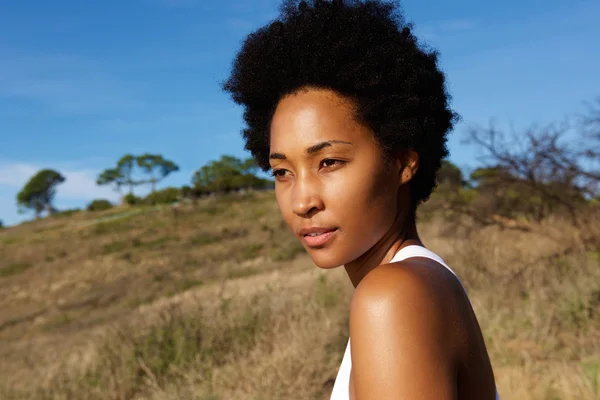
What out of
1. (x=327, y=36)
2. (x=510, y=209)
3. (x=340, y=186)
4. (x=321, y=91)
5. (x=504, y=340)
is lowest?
(x=504, y=340)

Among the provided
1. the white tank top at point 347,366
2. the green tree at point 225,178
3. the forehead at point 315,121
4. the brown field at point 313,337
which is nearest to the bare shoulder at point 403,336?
the white tank top at point 347,366

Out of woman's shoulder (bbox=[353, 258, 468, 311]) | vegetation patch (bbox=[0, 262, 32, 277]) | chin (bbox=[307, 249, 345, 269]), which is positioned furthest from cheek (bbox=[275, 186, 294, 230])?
vegetation patch (bbox=[0, 262, 32, 277])

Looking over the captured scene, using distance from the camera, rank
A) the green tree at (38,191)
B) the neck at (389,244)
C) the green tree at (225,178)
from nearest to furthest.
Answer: the neck at (389,244) → the green tree at (225,178) → the green tree at (38,191)

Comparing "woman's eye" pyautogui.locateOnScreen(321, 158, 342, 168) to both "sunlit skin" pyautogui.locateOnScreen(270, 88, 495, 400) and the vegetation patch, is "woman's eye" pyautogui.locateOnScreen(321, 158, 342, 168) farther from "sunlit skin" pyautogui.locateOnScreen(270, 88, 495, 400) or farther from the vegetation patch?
the vegetation patch

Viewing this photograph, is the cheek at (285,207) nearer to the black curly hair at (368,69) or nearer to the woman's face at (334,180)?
the woman's face at (334,180)

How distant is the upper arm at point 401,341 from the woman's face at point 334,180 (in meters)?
0.36

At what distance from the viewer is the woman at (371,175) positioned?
1144 mm

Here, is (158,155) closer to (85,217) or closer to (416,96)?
(85,217)

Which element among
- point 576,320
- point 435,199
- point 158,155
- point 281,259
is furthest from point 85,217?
point 576,320

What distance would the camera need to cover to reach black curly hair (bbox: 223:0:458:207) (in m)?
1.65

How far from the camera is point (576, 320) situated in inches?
253

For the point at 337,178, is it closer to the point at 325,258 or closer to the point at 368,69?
the point at 325,258

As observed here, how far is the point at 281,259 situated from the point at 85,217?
1547 inches

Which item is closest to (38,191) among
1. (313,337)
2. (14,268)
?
(14,268)
